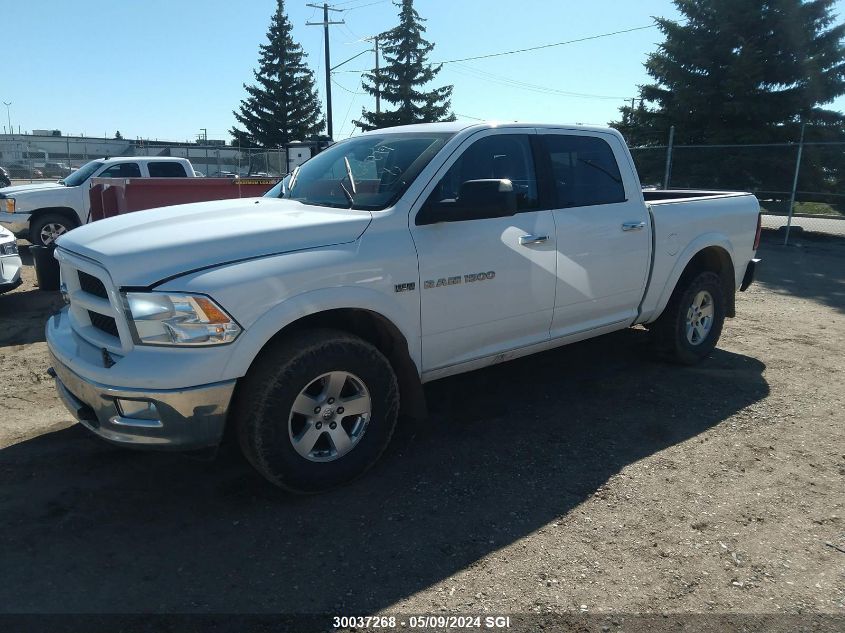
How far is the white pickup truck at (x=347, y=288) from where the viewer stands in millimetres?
2992

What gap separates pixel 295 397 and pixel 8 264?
549cm

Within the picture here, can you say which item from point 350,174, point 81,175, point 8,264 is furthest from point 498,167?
point 81,175

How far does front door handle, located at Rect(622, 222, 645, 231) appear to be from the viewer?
15.6 feet

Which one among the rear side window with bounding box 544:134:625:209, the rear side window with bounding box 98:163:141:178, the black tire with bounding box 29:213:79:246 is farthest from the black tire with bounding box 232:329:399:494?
the rear side window with bounding box 98:163:141:178

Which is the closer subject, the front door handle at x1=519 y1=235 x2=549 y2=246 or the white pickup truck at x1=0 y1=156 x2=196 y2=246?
the front door handle at x1=519 y1=235 x2=549 y2=246

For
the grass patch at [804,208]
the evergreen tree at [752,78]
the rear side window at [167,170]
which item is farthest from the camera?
the evergreen tree at [752,78]

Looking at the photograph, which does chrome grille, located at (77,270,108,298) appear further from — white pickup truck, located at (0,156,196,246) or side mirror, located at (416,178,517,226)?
white pickup truck, located at (0,156,196,246)

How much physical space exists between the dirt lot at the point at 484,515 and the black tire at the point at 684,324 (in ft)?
1.59

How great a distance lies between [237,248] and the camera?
315 cm

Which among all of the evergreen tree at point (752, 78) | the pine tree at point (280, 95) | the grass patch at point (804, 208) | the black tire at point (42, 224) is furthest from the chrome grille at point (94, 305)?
the pine tree at point (280, 95)

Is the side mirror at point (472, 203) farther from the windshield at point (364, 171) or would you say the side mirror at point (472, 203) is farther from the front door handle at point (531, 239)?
the front door handle at point (531, 239)

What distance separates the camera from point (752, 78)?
17.6 metres

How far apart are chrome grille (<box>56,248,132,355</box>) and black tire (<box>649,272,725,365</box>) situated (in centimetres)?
423

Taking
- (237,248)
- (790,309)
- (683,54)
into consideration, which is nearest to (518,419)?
(237,248)
